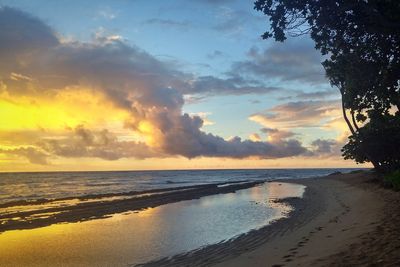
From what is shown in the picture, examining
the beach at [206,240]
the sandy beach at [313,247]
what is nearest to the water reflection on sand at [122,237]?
the beach at [206,240]

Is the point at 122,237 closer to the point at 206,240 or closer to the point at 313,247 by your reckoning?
the point at 206,240

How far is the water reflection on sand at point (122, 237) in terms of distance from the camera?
47.8ft

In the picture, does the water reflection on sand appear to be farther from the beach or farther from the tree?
the tree

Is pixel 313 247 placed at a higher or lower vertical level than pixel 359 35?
lower

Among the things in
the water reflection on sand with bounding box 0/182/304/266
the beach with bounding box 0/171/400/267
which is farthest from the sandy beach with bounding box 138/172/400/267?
the water reflection on sand with bounding box 0/182/304/266

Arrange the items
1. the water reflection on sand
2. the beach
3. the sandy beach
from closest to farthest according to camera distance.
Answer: the sandy beach → the beach → the water reflection on sand

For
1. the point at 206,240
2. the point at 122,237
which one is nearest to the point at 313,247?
the point at 206,240

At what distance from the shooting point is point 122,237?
18578mm

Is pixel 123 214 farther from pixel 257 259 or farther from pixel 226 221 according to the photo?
pixel 257 259

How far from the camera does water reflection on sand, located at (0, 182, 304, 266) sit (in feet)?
47.8

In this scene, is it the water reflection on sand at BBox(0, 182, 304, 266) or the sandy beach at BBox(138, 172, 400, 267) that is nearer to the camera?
the sandy beach at BBox(138, 172, 400, 267)

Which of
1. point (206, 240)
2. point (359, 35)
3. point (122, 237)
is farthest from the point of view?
point (122, 237)

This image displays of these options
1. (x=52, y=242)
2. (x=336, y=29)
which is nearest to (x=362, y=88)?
(x=336, y=29)

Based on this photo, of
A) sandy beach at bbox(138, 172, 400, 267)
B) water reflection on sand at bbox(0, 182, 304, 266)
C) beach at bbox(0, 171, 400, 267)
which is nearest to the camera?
sandy beach at bbox(138, 172, 400, 267)
